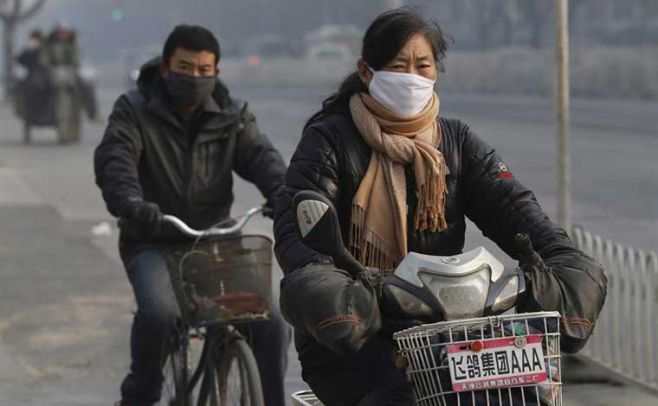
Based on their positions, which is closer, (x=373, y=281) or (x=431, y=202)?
(x=373, y=281)

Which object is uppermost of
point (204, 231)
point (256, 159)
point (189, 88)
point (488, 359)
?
point (189, 88)

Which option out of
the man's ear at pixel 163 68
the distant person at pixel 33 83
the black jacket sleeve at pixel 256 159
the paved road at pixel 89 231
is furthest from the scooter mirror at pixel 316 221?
the distant person at pixel 33 83

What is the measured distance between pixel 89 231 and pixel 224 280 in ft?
28.8

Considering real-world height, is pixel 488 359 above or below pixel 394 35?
below

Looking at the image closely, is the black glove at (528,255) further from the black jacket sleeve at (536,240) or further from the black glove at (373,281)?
the black glove at (373,281)

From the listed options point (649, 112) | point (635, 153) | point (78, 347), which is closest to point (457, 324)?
point (78, 347)

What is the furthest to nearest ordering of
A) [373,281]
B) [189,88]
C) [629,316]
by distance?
[629,316] → [189,88] → [373,281]

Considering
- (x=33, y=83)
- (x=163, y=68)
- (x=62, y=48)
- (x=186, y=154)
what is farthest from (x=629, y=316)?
(x=62, y=48)

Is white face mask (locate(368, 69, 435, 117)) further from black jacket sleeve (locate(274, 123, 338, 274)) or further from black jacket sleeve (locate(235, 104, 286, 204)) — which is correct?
black jacket sleeve (locate(235, 104, 286, 204))

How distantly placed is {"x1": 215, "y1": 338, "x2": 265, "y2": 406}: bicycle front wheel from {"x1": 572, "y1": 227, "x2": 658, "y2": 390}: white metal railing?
2.57 metres

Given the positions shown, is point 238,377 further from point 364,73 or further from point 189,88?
point 364,73

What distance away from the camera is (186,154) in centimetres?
605

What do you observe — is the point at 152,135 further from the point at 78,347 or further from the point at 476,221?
the point at 78,347

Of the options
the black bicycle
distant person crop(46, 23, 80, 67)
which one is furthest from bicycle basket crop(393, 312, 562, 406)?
distant person crop(46, 23, 80, 67)
